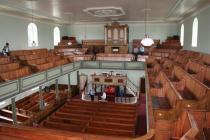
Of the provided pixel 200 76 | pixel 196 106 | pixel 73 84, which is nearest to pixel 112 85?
pixel 73 84

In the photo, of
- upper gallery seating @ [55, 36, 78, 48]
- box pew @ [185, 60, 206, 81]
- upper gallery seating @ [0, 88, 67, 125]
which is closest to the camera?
box pew @ [185, 60, 206, 81]

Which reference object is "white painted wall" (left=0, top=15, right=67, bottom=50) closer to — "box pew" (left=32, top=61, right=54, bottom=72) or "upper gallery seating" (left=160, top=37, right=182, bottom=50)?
"box pew" (left=32, top=61, right=54, bottom=72)

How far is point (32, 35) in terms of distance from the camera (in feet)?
43.7

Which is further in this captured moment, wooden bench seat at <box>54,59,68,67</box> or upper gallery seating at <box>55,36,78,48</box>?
upper gallery seating at <box>55,36,78,48</box>

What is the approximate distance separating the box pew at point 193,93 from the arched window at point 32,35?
34.6 feet

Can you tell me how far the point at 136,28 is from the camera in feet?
57.1

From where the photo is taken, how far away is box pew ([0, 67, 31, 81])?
299 inches

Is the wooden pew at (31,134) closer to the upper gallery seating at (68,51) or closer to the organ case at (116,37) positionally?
the upper gallery seating at (68,51)

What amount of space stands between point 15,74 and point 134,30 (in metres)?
11.7

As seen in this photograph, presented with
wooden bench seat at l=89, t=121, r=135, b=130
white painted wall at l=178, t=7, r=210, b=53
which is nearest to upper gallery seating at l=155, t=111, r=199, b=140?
wooden bench seat at l=89, t=121, r=135, b=130

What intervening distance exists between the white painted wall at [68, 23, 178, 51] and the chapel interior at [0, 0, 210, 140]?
81mm

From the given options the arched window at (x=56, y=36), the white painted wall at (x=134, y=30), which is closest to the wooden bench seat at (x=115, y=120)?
the arched window at (x=56, y=36)

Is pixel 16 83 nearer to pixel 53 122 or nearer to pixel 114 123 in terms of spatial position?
pixel 53 122

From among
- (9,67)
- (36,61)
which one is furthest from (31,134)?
(36,61)
